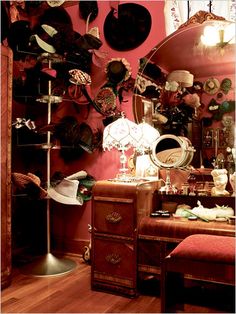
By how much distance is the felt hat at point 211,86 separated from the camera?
2.63m

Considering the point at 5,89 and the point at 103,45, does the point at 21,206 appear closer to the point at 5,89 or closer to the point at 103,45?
the point at 5,89

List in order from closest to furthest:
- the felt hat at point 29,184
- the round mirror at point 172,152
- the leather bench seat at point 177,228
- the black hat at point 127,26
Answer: the leather bench seat at point 177,228 < the round mirror at point 172,152 < the felt hat at point 29,184 < the black hat at point 127,26

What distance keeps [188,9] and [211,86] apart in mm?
693

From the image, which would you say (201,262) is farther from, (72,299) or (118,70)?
(118,70)

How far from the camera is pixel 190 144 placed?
272cm

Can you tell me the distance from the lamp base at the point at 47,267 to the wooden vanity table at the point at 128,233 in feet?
1.60

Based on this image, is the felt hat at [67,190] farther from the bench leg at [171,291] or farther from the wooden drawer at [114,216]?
the bench leg at [171,291]

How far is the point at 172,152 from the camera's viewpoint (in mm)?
2777

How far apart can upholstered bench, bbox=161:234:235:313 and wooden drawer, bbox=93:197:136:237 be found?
50 centimetres

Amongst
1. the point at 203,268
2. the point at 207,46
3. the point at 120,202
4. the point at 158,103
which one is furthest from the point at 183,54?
the point at 203,268

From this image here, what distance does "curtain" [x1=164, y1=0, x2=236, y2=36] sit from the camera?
263 cm

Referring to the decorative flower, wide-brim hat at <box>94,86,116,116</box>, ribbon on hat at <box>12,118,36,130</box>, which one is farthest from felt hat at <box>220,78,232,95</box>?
ribbon on hat at <box>12,118,36,130</box>

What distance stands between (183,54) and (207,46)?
0.19 m

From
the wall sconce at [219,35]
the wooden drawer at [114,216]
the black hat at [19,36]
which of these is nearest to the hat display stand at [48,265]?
the black hat at [19,36]
